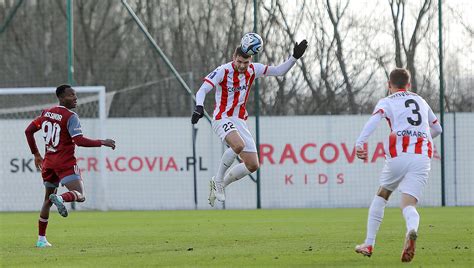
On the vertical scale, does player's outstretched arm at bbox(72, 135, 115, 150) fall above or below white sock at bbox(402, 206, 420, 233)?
above

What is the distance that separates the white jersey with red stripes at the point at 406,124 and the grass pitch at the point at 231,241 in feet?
3.73

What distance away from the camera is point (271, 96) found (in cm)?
2616

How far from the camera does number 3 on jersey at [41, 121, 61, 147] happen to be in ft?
43.9

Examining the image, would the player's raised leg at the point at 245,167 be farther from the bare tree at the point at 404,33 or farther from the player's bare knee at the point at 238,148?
the bare tree at the point at 404,33

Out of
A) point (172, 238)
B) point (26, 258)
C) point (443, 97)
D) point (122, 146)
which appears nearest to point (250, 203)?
point (122, 146)

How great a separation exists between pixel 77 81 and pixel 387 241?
15.3m

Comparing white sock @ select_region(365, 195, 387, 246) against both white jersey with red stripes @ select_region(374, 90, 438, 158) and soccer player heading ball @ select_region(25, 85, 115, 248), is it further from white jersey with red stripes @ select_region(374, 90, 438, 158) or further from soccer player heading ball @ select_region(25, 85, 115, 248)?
soccer player heading ball @ select_region(25, 85, 115, 248)

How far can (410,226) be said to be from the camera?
10375mm

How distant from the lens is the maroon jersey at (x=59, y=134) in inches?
526

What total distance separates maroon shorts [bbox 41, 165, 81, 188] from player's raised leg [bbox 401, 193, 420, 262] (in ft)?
15.1

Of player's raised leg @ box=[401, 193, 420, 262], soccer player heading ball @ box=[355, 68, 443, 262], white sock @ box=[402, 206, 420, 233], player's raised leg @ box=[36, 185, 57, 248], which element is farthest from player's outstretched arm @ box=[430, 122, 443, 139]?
player's raised leg @ box=[36, 185, 57, 248]

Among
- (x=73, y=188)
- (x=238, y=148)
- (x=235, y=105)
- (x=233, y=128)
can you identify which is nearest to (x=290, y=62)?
(x=235, y=105)

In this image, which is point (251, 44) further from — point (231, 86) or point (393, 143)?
point (393, 143)

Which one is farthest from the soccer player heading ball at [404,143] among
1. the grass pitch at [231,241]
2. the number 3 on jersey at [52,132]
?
the number 3 on jersey at [52,132]
